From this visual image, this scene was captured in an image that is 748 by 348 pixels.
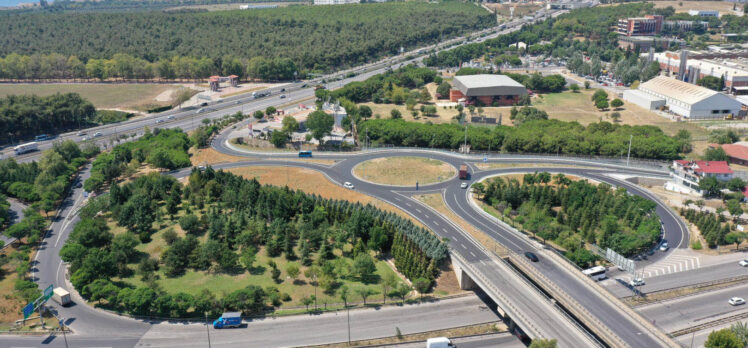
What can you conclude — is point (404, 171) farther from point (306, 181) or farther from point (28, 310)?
point (28, 310)

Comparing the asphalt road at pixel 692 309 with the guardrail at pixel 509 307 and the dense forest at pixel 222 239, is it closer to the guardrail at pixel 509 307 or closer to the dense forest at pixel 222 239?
the guardrail at pixel 509 307

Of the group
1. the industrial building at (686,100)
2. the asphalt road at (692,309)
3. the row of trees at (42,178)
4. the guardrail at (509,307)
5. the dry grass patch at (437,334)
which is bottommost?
the dry grass patch at (437,334)

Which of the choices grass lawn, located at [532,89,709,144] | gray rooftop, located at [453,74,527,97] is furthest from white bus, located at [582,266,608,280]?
gray rooftop, located at [453,74,527,97]

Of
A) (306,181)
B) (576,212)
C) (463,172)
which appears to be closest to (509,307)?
(576,212)

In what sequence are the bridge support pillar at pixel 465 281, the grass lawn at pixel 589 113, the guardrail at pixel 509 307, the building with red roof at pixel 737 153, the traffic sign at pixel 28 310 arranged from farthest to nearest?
the grass lawn at pixel 589 113, the building with red roof at pixel 737 153, the bridge support pillar at pixel 465 281, the traffic sign at pixel 28 310, the guardrail at pixel 509 307

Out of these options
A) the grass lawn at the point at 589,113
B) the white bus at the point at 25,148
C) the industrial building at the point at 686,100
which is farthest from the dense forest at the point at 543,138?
the white bus at the point at 25,148

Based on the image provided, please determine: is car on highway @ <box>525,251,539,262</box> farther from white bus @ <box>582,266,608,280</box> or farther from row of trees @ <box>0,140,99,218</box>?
row of trees @ <box>0,140,99,218</box>

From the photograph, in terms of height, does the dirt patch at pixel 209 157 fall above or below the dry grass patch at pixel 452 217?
above

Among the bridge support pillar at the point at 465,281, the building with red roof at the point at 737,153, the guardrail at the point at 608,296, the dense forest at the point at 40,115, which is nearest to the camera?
the guardrail at the point at 608,296

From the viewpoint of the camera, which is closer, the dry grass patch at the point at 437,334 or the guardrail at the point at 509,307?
the guardrail at the point at 509,307
